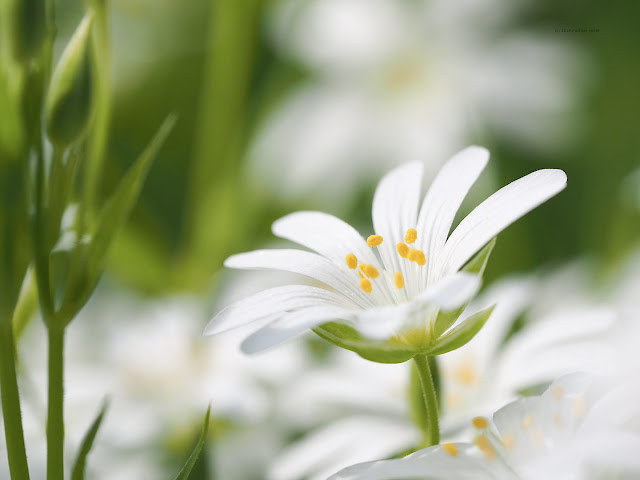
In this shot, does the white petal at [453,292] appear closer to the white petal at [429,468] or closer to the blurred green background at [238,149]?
the white petal at [429,468]

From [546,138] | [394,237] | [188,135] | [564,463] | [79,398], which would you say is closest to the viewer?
[564,463]

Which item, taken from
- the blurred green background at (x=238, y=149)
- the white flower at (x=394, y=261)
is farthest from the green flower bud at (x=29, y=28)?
the blurred green background at (x=238, y=149)

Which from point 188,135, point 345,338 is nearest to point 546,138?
point 188,135

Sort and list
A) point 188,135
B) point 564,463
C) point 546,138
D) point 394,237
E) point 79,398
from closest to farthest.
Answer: point 564,463, point 394,237, point 79,398, point 546,138, point 188,135

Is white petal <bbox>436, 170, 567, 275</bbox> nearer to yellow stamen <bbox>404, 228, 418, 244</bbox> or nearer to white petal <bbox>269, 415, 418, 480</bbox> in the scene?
yellow stamen <bbox>404, 228, 418, 244</bbox>

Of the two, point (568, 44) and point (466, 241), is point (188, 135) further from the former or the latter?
point (466, 241)

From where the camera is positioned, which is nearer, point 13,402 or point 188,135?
point 13,402

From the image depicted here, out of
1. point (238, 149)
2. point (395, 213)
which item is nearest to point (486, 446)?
point (395, 213)

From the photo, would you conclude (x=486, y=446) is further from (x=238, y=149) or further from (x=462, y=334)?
(x=238, y=149)
